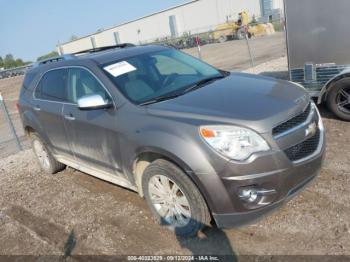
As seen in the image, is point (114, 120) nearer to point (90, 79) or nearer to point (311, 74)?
point (90, 79)

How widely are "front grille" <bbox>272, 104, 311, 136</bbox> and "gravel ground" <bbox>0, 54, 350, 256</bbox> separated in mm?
996

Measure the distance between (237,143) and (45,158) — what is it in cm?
411

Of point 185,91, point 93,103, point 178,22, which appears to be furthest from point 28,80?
point 178,22

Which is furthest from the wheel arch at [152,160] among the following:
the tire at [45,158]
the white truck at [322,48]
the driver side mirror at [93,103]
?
the white truck at [322,48]

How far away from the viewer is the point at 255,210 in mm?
3240

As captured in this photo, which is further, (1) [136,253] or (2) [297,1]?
(2) [297,1]

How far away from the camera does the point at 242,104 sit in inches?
137

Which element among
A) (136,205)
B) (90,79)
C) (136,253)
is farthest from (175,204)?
(90,79)

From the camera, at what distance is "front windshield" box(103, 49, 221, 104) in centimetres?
407

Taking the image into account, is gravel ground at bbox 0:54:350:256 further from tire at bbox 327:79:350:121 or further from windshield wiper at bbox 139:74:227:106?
windshield wiper at bbox 139:74:227:106

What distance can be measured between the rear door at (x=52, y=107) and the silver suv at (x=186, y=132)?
3cm

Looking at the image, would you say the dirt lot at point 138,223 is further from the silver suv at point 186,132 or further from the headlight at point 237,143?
the headlight at point 237,143

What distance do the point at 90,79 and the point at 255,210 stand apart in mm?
2414

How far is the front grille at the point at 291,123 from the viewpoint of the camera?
3246 mm
